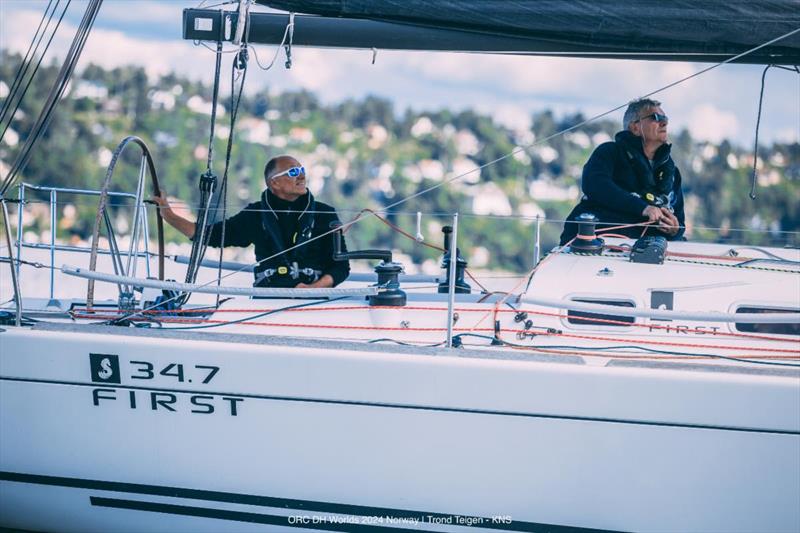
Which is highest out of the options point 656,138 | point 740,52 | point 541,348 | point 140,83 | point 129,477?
point 140,83

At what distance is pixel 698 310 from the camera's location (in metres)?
3.27

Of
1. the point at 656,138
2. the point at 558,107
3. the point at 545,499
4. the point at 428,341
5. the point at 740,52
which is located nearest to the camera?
the point at 545,499

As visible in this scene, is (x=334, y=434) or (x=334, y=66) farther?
(x=334, y=66)

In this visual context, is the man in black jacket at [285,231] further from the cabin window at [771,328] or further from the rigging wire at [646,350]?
the cabin window at [771,328]

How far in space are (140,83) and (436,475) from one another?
179 ft

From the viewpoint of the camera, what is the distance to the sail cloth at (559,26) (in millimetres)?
3449

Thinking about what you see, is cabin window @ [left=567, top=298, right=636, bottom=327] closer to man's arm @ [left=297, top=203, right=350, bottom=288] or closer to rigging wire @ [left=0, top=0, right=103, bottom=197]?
man's arm @ [left=297, top=203, right=350, bottom=288]

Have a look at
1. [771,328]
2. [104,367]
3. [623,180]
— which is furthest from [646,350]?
[104,367]

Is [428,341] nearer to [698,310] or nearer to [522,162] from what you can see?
[698,310]

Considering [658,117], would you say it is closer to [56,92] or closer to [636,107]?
[636,107]

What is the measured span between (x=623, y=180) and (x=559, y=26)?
753 millimetres

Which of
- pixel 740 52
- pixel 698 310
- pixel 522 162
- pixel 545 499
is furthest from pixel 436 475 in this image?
pixel 522 162

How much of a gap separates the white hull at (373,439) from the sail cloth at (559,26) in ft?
3.94

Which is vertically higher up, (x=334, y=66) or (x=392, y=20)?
(x=334, y=66)
